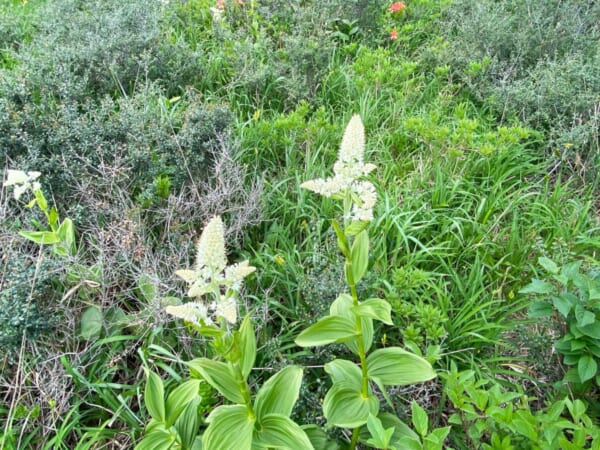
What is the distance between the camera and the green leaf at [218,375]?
1.66m

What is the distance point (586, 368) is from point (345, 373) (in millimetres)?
857

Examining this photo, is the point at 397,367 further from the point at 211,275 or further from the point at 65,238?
the point at 65,238

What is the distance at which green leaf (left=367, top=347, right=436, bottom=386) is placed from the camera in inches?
70.7

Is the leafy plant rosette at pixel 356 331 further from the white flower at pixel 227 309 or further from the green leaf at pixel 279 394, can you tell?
the white flower at pixel 227 309

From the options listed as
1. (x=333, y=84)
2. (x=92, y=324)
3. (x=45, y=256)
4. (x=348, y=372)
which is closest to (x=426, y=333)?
(x=348, y=372)

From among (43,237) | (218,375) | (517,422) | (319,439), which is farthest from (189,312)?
(43,237)

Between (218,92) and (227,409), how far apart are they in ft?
9.36

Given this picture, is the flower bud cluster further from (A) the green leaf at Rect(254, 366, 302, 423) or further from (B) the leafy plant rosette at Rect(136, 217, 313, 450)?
(A) the green leaf at Rect(254, 366, 302, 423)

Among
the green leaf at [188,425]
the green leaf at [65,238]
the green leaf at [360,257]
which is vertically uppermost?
the green leaf at [360,257]

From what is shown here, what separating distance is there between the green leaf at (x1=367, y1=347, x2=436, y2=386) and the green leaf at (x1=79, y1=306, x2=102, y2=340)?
125cm

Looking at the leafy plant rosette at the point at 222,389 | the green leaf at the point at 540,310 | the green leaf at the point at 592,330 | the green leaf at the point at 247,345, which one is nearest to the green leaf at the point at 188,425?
the leafy plant rosette at the point at 222,389

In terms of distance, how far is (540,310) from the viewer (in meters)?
2.00

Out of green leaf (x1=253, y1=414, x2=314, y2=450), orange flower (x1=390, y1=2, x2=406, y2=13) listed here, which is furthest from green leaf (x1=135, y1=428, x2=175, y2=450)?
orange flower (x1=390, y1=2, x2=406, y2=13)

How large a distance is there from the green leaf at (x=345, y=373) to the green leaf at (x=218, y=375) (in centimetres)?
36
